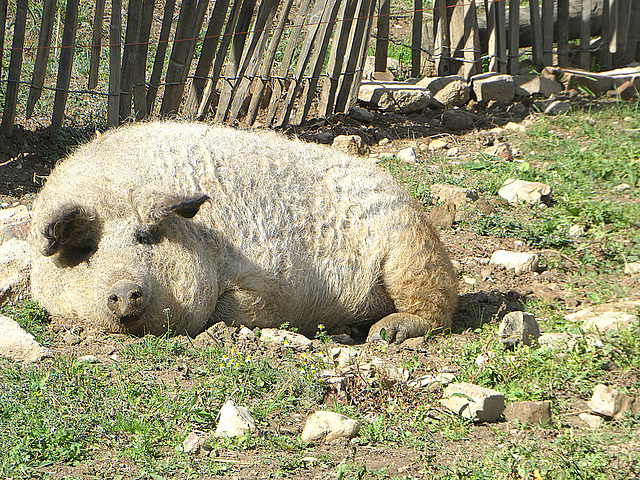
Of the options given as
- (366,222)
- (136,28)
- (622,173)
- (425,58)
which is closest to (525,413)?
(366,222)

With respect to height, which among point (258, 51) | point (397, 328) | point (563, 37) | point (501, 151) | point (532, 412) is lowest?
point (397, 328)

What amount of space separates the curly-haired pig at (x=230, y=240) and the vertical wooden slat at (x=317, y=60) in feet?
10.3

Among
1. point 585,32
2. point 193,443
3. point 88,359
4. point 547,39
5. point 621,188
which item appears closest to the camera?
point 193,443

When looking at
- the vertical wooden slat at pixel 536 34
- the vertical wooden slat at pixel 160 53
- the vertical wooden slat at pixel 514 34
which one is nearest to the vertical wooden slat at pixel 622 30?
the vertical wooden slat at pixel 536 34

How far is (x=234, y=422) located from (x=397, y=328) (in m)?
1.88

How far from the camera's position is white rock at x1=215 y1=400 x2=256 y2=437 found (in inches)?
122

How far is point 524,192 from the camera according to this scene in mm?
6535

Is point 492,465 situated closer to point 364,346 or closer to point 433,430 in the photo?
point 433,430

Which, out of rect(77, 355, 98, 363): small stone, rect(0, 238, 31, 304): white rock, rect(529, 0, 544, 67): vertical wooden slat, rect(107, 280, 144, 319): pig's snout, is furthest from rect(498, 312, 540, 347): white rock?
rect(529, 0, 544, 67): vertical wooden slat

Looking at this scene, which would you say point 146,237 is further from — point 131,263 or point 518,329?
point 518,329

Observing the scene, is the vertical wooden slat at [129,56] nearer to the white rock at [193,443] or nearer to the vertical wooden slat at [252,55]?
the vertical wooden slat at [252,55]

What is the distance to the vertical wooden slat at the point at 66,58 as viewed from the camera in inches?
255

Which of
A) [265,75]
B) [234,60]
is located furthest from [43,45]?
[265,75]

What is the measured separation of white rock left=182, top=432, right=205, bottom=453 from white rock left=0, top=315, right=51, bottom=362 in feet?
3.68
